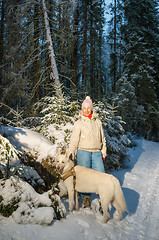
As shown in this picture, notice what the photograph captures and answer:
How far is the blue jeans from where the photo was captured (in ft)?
11.2

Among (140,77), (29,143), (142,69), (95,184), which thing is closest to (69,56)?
(29,143)

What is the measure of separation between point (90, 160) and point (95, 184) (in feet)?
2.21

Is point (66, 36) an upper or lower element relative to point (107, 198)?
Result: upper

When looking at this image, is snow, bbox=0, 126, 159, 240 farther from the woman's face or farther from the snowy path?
the woman's face

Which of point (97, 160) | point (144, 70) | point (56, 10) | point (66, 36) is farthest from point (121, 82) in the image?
point (97, 160)

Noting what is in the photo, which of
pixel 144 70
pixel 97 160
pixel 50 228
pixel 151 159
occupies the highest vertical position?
pixel 144 70

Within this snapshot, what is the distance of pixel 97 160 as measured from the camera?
11.3ft

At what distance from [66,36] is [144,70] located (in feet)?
26.3

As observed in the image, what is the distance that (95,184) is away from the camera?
2.84m

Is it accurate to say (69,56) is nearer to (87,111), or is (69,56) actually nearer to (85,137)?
(87,111)

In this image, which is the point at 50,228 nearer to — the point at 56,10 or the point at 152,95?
the point at 56,10

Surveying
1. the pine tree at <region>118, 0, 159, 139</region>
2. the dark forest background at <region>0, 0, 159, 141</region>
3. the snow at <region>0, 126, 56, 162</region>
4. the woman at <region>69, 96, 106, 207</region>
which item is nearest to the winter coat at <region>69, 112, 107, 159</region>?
the woman at <region>69, 96, 106, 207</region>

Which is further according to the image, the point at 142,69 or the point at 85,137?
the point at 142,69

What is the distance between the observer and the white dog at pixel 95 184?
9.07ft
